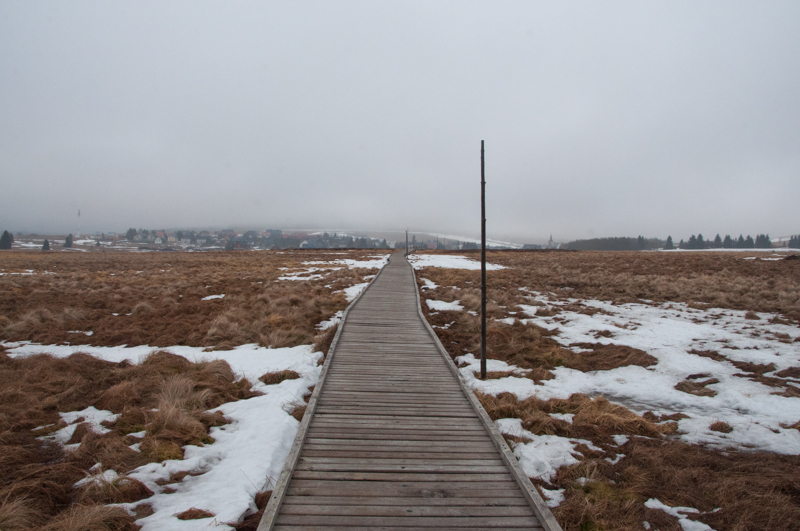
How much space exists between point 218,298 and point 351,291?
21.0 ft

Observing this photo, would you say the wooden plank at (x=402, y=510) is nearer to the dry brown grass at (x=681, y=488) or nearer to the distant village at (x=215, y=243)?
the dry brown grass at (x=681, y=488)

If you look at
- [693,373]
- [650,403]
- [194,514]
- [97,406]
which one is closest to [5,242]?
[97,406]

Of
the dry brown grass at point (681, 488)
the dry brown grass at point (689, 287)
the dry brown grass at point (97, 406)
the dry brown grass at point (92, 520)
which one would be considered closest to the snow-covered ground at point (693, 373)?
the dry brown grass at point (681, 488)

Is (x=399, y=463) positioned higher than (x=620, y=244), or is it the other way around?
(x=620, y=244)

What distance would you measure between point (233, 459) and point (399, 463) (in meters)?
2.37

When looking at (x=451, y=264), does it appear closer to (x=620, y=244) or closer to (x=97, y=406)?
(x=97, y=406)

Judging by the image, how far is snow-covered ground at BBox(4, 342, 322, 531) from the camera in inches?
145

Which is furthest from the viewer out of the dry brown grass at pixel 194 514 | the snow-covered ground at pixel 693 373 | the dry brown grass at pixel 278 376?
the dry brown grass at pixel 278 376

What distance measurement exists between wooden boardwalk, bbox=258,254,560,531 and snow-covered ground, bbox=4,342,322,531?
676 millimetres

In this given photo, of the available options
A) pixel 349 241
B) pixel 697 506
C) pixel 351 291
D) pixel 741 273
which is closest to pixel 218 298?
pixel 351 291

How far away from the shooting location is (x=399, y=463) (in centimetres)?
402

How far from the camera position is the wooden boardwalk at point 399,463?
10.7ft

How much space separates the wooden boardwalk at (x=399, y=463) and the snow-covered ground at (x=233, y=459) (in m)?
0.68

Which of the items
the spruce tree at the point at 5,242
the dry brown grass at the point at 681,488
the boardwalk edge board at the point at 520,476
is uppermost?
the spruce tree at the point at 5,242
